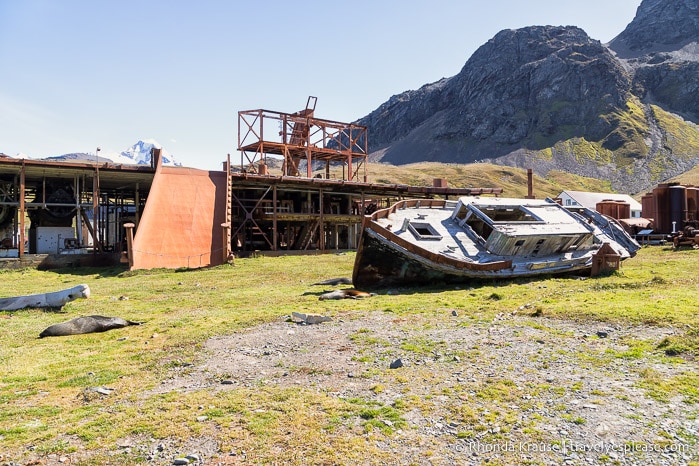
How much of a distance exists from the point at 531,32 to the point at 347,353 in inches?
8037

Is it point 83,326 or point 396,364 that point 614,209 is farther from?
point 83,326

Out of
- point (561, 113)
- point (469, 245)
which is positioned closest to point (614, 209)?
point (469, 245)

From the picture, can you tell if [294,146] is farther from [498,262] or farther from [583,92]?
[583,92]

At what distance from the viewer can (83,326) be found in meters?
10.0

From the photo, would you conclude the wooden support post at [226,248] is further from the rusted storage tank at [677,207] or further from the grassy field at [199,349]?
the rusted storage tank at [677,207]

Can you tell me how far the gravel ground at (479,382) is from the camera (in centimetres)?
459

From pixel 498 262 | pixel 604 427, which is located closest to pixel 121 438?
pixel 604 427

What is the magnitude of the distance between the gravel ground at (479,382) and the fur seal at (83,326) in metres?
3.02

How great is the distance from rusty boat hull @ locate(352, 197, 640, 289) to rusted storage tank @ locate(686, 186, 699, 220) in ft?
86.8

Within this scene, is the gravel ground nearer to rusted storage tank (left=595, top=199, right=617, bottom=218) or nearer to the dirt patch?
the dirt patch

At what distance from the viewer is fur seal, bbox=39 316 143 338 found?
976cm

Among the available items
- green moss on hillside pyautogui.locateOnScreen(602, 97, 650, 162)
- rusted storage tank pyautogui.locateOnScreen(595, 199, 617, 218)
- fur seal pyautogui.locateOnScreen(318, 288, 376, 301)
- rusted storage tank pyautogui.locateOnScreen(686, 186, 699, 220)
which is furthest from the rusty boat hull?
green moss on hillside pyautogui.locateOnScreen(602, 97, 650, 162)

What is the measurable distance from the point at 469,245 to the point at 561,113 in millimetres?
152442

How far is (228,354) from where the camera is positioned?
8039mm
